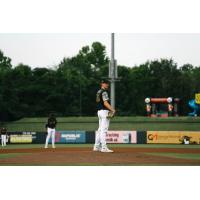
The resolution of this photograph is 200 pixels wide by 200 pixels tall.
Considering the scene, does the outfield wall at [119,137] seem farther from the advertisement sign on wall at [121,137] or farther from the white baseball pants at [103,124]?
the white baseball pants at [103,124]

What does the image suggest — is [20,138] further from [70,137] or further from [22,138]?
[70,137]

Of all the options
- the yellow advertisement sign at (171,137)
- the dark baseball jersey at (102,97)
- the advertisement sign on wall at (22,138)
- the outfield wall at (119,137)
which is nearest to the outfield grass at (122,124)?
the outfield wall at (119,137)

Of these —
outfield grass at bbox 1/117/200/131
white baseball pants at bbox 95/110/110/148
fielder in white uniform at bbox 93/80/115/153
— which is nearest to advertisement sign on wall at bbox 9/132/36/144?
outfield grass at bbox 1/117/200/131

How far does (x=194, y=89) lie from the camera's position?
70688 mm

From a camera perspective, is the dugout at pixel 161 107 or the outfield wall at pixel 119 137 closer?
the outfield wall at pixel 119 137

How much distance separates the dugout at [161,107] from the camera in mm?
53656

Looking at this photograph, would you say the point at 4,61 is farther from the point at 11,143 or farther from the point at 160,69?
the point at 11,143

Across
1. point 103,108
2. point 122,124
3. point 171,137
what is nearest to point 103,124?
point 103,108

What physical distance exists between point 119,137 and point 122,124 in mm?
10250

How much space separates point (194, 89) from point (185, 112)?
380cm

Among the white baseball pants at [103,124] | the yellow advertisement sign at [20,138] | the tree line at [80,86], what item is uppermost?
the tree line at [80,86]

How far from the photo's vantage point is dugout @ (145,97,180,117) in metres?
53.7

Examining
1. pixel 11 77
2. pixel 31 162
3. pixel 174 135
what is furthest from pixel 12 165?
pixel 11 77

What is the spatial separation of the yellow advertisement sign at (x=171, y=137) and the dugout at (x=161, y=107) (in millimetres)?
16458
